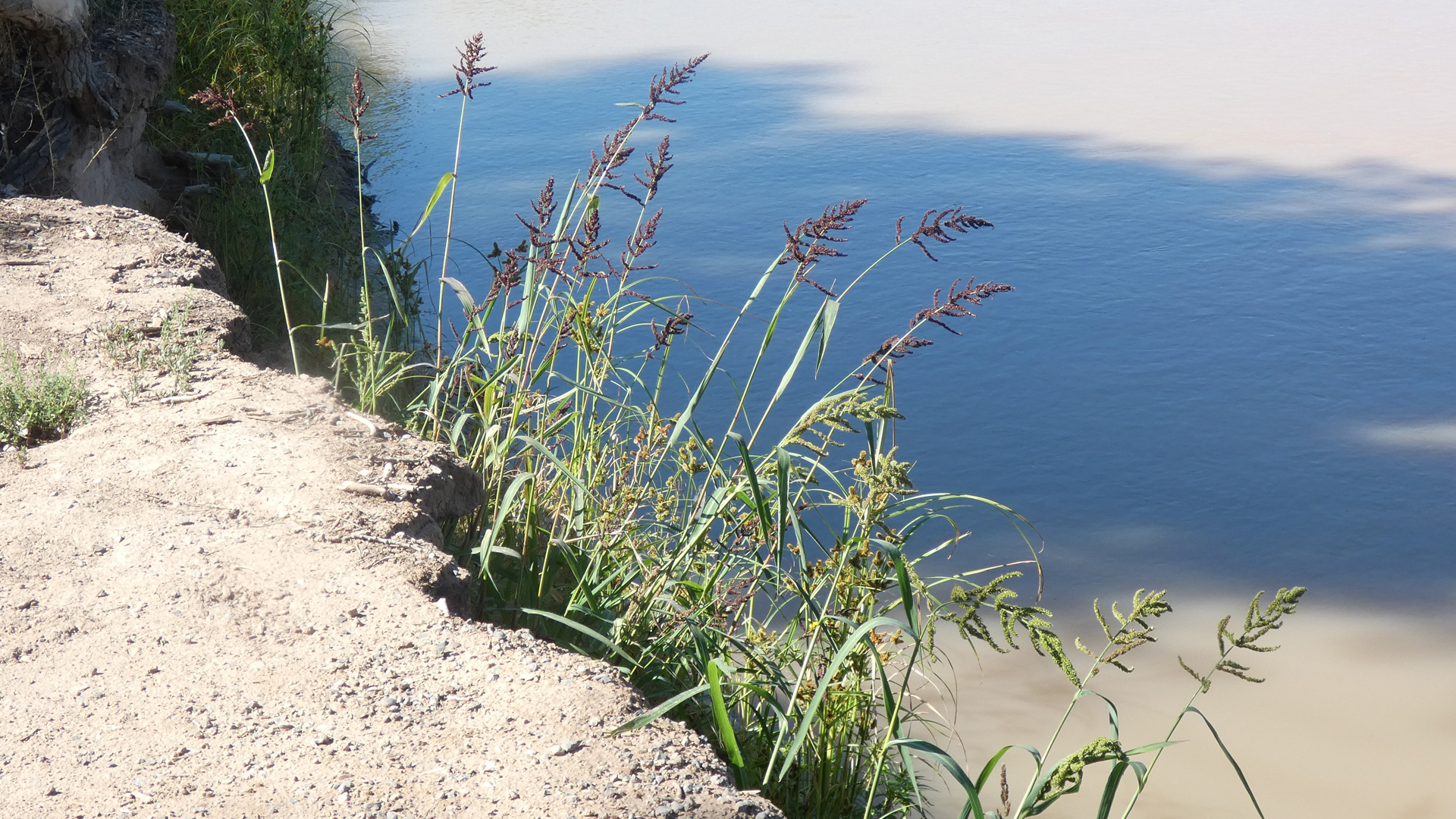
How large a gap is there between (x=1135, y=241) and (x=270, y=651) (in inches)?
173

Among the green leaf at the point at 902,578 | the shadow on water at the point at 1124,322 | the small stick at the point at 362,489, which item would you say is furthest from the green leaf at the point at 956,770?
the shadow on water at the point at 1124,322

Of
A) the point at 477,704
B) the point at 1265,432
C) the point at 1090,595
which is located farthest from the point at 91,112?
the point at 1265,432

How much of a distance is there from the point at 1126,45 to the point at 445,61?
4721mm

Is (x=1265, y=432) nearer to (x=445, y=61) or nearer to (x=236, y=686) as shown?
(x=236, y=686)

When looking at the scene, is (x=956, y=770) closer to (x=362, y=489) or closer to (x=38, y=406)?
(x=362, y=489)

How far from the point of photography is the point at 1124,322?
→ 14.4ft

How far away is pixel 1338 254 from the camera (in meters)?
4.83

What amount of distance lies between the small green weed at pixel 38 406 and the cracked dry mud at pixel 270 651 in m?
0.05

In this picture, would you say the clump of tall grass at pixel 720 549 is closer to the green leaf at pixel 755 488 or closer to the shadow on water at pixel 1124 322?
the green leaf at pixel 755 488

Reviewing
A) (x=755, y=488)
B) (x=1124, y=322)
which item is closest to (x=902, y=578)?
(x=755, y=488)

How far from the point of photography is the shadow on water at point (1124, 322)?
3.31 metres

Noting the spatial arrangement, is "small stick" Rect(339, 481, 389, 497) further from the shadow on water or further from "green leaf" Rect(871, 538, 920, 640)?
the shadow on water

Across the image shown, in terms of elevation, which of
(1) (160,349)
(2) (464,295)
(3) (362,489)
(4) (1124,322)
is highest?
(2) (464,295)

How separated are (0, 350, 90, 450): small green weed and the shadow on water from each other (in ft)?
7.23
